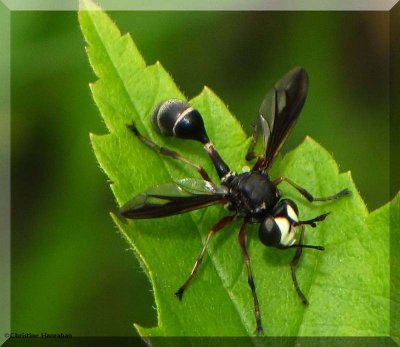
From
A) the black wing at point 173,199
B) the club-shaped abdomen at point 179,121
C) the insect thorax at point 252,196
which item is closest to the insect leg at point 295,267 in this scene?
the insect thorax at point 252,196

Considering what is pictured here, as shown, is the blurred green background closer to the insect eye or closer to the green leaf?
the green leaf

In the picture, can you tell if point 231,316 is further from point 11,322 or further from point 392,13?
point 392,13

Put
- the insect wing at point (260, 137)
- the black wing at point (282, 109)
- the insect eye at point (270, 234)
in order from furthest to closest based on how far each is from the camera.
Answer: the black wing at point (282, 109), the insect wing at point (260, 137), the insect eye at point (270, 234)

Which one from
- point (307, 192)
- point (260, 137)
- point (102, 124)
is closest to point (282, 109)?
point (260, 137)

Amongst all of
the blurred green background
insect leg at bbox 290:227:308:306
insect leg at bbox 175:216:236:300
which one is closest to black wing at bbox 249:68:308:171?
insect leg at bbox 175:216:236:300

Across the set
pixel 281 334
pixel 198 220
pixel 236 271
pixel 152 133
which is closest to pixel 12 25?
pixel 152 133

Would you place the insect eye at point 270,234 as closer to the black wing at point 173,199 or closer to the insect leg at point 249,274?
the insect leg at point 249,274

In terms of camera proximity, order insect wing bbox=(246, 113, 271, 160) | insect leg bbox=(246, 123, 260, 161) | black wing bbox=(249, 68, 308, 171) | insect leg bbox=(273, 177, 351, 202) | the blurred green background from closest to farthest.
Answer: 1. insect leg bbox=(273, 177, 351, 202)
2. insect leg bbox=(246, 123, 260, 161)
3. insect wing bbox=(246, 113, 271, 160)
4. black wing bbox=(249, 68, 308, 171)
5. the blurred green background
